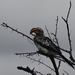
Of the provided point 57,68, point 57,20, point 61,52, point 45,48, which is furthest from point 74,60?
point 45,48

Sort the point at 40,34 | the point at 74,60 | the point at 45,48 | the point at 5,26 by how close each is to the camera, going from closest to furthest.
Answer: the point at 74,60
the point at 5,26
the point at 45,48
the point at 40,34

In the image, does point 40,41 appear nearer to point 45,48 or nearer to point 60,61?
point 45,48

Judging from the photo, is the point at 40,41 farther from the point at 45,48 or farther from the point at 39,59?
the point at 39,59

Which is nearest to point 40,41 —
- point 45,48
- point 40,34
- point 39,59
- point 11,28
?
point 45,48

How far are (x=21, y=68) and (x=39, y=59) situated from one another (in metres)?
1.50

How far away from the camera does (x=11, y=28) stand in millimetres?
4469

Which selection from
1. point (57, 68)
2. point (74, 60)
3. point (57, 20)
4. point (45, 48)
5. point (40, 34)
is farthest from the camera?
point (40, 34)

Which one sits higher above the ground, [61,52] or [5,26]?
[5,26]

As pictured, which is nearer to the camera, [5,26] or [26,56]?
[5,26]

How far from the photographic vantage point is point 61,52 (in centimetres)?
463

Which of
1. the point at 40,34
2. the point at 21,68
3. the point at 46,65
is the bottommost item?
the point at 21,68

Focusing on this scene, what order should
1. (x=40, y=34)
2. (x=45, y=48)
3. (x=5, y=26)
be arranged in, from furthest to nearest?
(x=40, y=34) → (x=45, y=48) → (x=5, y=26)

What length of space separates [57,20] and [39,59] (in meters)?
1.05

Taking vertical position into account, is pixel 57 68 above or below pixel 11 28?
below
